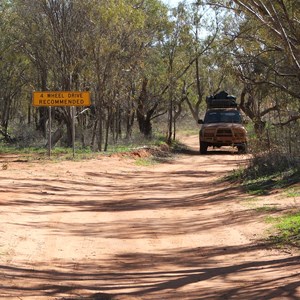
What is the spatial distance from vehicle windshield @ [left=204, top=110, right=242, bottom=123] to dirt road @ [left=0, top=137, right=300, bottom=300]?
54.3 ft

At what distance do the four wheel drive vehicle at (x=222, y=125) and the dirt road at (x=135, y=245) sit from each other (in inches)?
603

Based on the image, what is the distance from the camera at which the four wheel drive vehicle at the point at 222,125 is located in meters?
34.7

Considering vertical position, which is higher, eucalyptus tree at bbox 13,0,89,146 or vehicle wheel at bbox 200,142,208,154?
eucalyptus tree at bbox 13,0,89,146

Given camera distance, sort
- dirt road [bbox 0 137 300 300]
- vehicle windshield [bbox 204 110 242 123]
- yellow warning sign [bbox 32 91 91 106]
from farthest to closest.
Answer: vehicle windshield [bbox 204 110 242 123] < yellow warning sign [bbox 32 91 91 106] < dirt road [bbox 0 137 300 300]

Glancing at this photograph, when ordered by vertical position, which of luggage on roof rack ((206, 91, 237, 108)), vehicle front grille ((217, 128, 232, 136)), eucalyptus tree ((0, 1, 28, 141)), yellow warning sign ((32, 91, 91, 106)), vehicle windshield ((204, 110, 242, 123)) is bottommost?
vehicle front grille ((217, 128, 232, 136))

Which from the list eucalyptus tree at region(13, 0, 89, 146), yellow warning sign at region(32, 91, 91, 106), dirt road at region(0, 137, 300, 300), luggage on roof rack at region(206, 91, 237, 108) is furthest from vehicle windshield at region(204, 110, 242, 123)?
dirt road at region(0, 137, 300, 300)

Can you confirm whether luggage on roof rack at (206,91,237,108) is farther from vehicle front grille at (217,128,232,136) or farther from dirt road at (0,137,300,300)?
dirt road at (0,137,300,300)

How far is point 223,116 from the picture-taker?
3616cm

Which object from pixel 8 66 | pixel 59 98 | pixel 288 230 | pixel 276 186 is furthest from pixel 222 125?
pixel 288 230

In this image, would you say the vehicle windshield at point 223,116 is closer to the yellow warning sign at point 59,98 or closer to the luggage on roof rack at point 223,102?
the luggage on roof rack at point 223,102

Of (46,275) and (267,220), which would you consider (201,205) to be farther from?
(46,275)

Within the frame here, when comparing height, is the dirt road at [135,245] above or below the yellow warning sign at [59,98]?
below

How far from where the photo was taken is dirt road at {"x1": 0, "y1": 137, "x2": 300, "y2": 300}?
7.77 meters

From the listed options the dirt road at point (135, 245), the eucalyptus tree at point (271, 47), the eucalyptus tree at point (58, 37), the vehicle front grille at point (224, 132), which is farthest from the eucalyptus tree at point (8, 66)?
the dirt road at point (135, 245)
